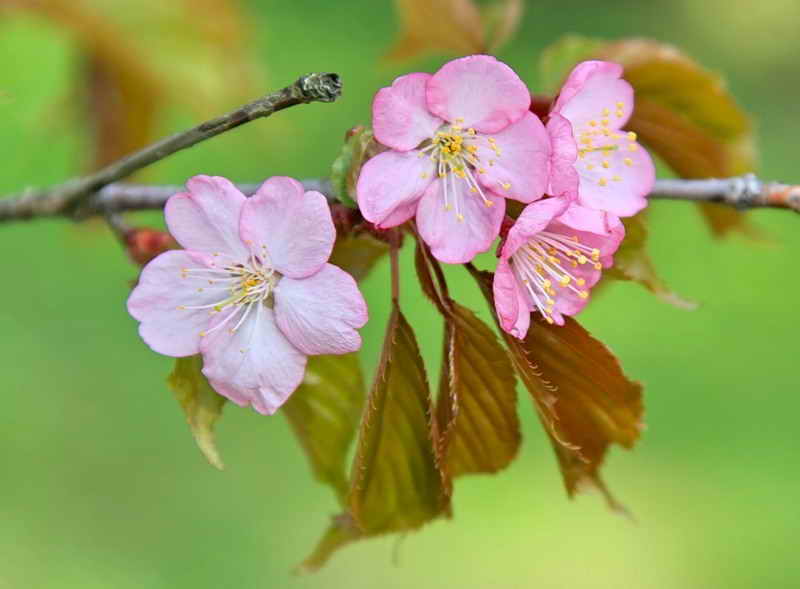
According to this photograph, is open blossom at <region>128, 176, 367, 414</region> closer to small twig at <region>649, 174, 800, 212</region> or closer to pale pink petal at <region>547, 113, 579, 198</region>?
pale pink petal at <region>547, 113, 579, 198</region>

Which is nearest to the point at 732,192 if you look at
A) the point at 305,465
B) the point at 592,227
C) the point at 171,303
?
the point at 592,227

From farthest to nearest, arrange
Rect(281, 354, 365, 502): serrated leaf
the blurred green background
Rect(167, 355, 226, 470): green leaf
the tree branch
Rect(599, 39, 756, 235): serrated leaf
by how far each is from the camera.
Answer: the blurred green background
Rect(599, 39, 756, 235): serrated leaf
Rect(281, 354, 365, 502): serrated leaf
Rect(167, 355, 226, 470): green leaf
the tree branch

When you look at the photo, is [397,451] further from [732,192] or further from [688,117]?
[688,117]

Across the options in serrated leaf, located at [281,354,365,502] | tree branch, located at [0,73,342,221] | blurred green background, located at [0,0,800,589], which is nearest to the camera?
tree branch, located at [0,73,342,221]

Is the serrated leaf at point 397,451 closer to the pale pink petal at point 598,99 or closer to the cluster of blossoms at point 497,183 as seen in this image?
the cluster of blossoms at point 497,183

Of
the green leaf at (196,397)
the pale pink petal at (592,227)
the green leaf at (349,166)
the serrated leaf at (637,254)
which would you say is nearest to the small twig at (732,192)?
the serrated leaf at (637,254)

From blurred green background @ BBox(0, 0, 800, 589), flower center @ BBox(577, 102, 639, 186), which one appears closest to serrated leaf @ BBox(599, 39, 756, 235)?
flower center @ BBox(577, 102, 639, 186)

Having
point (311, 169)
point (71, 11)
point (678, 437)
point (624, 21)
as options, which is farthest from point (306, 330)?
point (624, 21)
